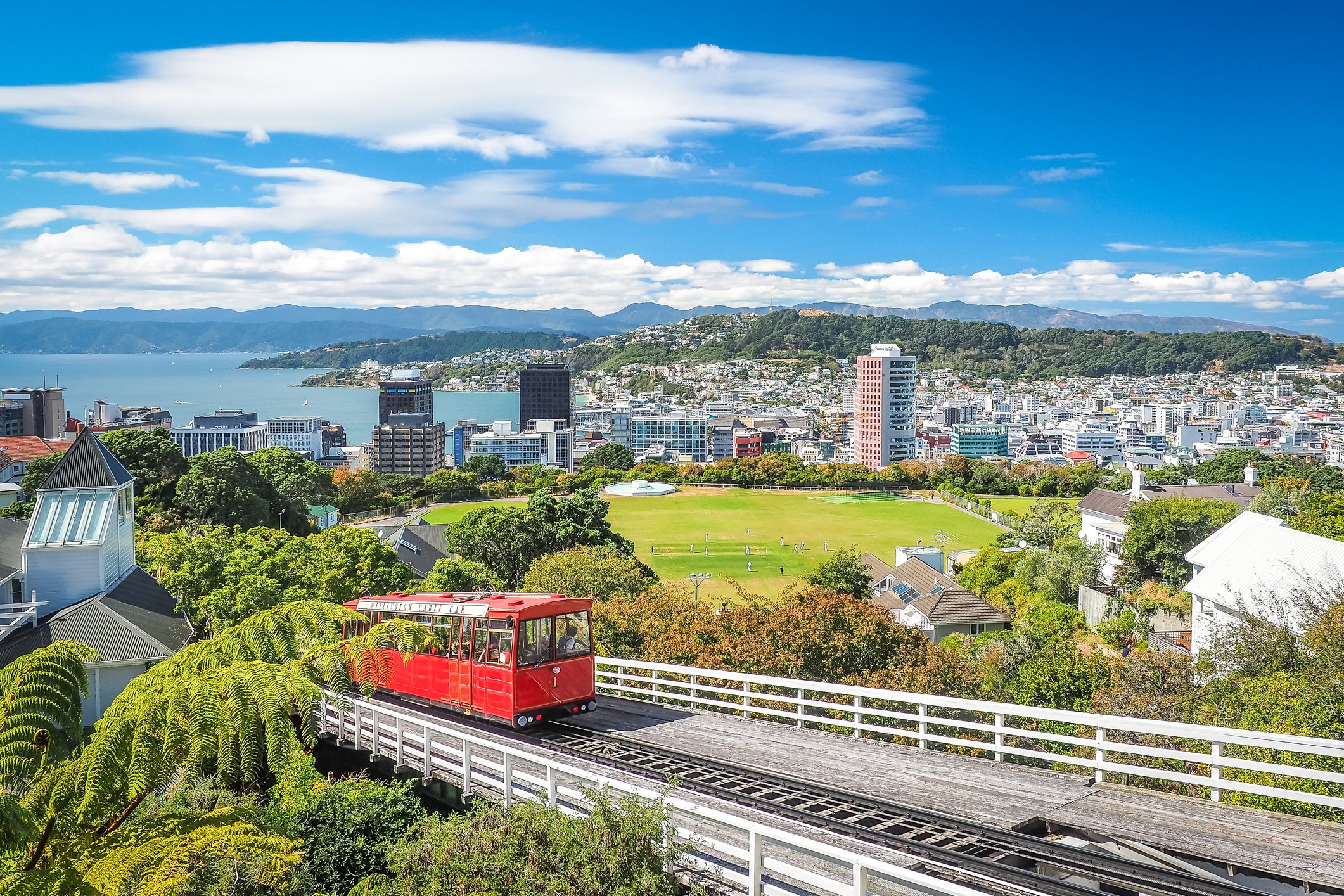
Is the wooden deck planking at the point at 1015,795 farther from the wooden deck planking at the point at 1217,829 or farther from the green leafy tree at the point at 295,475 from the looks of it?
the green leafy tree at the point at 295,475

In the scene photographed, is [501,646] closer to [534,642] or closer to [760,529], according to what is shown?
[534,642]

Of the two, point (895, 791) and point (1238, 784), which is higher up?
point (1238, 784)

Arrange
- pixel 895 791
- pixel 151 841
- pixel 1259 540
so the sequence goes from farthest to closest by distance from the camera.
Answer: pixel 1259 540
pixel 895 791
pixel 151 841

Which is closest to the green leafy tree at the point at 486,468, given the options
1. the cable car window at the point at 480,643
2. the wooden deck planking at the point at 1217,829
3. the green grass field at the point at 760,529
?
the green grass field at the point at 760,529

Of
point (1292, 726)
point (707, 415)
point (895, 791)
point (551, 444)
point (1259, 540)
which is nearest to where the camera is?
point (895, 791)

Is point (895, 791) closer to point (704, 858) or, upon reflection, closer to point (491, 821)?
point (704, 858)

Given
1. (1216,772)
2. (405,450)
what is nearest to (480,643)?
(1216,772)

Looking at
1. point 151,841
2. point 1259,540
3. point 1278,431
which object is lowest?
point 1278,431

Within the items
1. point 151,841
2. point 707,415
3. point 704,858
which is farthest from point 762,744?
point 707,415
